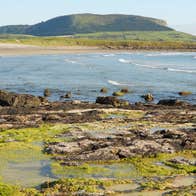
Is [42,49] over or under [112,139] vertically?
over

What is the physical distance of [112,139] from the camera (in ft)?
95.8

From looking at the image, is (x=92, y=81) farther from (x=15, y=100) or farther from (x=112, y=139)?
(x=112, y=139)

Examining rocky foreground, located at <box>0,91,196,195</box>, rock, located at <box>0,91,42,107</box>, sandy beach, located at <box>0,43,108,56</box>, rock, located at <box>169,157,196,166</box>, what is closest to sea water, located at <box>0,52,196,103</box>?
rock, located at <box>0,91,42,107</box>

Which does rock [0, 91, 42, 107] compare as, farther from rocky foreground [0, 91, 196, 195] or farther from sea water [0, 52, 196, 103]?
sea water [0, 52, 196, 103]

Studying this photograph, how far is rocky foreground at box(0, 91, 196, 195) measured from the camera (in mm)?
21156

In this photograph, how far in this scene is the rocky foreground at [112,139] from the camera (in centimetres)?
2116

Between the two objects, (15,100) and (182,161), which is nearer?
(182,161)

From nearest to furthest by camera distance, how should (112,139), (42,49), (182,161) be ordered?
(182,161) → (112,139) → (42,49)

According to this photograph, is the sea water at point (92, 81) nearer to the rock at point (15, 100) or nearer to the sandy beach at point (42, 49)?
the rock at point (15, 100)

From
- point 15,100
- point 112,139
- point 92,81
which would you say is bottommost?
point 92,81

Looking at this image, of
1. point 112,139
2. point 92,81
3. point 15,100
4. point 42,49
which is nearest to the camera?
point 112,139

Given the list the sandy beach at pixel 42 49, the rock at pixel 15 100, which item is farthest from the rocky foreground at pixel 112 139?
the sandy beach at pixel 42 49

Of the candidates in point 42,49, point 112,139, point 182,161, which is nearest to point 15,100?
point 112,139

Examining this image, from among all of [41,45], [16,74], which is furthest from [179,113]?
[41,45]
